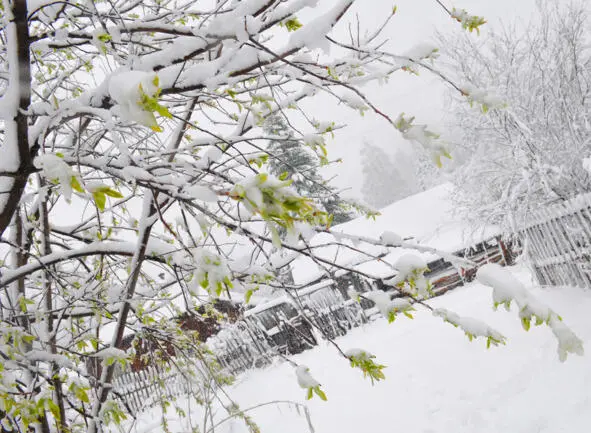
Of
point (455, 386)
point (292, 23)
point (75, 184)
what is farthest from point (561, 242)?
point (75, 184)

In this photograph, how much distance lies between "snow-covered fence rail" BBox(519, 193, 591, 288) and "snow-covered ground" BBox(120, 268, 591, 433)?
0.31m

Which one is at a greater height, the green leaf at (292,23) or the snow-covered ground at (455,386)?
the green leaf at (292,23)

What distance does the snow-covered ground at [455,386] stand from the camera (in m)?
3.96

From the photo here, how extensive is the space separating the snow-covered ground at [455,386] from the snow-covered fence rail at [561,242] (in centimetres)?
31

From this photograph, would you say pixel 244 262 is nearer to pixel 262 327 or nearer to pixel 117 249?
pixel 117 249

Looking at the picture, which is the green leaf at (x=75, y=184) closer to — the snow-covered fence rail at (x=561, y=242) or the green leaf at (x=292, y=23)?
the green leaf at (x=292, y=23)

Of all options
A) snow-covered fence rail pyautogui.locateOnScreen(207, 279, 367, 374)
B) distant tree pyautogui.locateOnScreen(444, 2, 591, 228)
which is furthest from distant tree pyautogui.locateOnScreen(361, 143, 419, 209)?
snow-covered fence rail pyautogui.locateOnScreen(207, 279, 367, 374)

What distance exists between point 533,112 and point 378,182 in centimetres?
4366

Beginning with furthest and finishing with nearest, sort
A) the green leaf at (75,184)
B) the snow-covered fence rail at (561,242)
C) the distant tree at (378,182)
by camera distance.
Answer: the distant tree at (378,182) → the snow-covered fence rail at (561,242) → the green leaf at (75,184)

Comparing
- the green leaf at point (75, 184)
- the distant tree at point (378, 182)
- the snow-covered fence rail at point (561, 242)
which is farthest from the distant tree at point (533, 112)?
the distant tree at point (378, 182)

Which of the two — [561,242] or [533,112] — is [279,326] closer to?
[561,242]

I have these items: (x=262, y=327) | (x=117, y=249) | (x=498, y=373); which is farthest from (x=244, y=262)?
(x=262, y=327)

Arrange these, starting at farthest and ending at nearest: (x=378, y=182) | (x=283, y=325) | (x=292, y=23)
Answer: (x=378, y=182) → (x=283, y=325) → (x=292, y=23)

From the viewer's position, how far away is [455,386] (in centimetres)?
492
